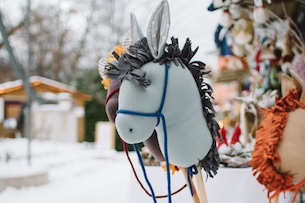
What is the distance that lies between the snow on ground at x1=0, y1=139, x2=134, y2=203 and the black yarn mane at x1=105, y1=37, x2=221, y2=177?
967 millimetres

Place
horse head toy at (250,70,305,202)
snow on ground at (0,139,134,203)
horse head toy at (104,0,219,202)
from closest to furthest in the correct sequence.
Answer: horse head toy at (104,0,219,202)
horse head toy at (250,70,305,202)
snow on ground at (0,139,134,203)

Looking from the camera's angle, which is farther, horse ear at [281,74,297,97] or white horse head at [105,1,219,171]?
horse ear at [281,74,297,97]

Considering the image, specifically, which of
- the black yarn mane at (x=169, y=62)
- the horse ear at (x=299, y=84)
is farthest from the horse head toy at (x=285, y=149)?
the black yarn mane at (x=169, y=62)

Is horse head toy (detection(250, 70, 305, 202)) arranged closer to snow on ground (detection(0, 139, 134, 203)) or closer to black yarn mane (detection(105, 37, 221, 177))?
black yarn mane (detection(105, 37, 221, 177))

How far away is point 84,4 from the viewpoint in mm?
8625

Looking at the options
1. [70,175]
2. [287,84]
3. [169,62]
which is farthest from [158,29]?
[70,175]

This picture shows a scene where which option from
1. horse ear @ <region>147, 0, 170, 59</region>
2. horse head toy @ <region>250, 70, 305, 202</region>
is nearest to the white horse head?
horse ear @ <region>147, 0, 170, 59</region>

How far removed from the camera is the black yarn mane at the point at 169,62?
85 centimetres

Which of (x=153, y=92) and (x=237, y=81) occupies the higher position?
(x=153, y=92)

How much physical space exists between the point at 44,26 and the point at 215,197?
9147 mm

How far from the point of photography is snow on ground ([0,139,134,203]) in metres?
2.11

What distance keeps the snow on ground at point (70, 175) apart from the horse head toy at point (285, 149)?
956mm

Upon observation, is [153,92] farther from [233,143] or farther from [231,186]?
[233,143]

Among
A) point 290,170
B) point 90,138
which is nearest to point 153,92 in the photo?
point 290,170
